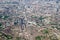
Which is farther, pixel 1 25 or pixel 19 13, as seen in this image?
pixel 19 13

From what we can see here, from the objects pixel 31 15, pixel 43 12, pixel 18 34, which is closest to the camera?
pixel 18 34

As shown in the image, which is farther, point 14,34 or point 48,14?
point 48,14

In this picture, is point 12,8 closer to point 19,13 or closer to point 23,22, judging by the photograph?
point 19,13

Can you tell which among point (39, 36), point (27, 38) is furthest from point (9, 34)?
point (39, 36)

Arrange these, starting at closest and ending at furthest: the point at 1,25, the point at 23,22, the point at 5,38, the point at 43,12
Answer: the point at 5,38, the point at 1,25, the point at 23,22, the point at 43,12

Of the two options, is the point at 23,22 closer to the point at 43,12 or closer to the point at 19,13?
the point at 19,13

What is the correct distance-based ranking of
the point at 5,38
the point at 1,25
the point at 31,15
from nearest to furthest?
1. the point at 5,38
2. the point at 1,25
3. the point at 31,15

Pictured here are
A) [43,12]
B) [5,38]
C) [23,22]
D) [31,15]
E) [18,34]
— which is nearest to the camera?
[5,38]

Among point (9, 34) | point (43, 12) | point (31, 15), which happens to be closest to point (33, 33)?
point (9, 34)
